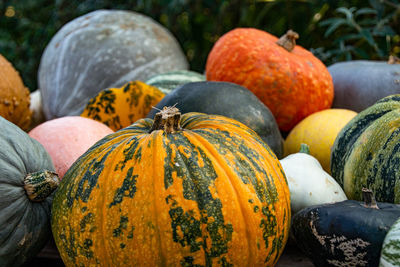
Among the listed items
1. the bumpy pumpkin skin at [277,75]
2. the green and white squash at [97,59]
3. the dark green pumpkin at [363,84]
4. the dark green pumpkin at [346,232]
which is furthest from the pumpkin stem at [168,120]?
the green and white squash at [97,59]

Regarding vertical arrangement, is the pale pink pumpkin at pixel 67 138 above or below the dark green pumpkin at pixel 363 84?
below

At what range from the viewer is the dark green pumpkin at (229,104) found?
1.73m

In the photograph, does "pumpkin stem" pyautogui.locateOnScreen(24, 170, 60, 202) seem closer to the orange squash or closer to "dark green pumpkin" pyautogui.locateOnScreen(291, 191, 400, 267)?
"dark green pumpkin" pyautogui.locateOnScreen(291, 191, 400, 267)

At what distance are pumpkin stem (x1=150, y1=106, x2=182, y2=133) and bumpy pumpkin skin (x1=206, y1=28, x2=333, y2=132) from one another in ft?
3.42

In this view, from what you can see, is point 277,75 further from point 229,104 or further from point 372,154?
point 372,154

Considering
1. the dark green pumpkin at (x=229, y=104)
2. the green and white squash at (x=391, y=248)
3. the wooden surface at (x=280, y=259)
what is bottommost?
the wooden surface at (x=280, y=259)

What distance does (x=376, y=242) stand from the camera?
106 cm

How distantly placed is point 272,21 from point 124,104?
1.66 meters

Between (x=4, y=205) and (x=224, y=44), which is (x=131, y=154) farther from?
(x=224, y=44)

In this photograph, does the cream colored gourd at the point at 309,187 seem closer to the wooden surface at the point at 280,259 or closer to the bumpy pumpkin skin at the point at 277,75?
the wooden surface at the point at 280,259

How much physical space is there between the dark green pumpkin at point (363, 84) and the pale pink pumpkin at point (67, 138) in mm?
1391

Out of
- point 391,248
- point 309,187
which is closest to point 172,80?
point 309,187

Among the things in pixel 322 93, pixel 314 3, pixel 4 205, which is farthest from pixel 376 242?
pixel 314 3

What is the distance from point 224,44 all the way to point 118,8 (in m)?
1.66
